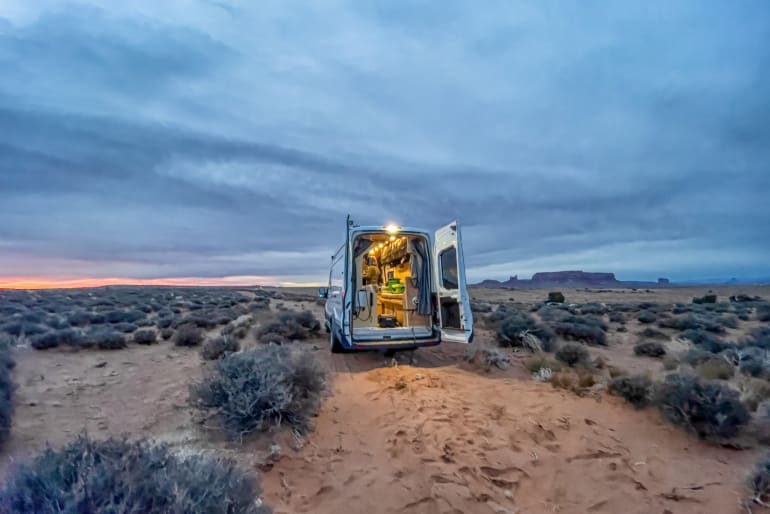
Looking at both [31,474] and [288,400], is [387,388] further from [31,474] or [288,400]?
[31,474]

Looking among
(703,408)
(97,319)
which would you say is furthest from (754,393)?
(97,319)

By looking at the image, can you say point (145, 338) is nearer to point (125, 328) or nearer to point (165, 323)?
point (125, 328)

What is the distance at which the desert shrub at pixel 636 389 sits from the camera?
17.9 feet

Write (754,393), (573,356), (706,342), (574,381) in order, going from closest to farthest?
(754,393) → (574,381) → (573,356) → (706,342)

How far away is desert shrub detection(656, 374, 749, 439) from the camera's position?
448 centimetres

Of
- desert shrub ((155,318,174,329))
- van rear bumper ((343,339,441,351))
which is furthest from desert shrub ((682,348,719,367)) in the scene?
desert shrub ((155,318,174,329))

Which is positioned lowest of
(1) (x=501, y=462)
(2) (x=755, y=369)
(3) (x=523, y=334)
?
(1) (x=501, y=462)

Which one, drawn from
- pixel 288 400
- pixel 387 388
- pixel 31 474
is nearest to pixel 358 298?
pixel 387 388

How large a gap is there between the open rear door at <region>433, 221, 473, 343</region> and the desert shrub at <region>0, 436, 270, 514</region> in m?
5.77

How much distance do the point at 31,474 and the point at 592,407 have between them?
5929mm

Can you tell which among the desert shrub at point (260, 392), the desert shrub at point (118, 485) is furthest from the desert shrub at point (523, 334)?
the desert shrub at point (118, 485)

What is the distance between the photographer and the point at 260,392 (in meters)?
4.61

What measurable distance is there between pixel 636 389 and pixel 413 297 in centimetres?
500

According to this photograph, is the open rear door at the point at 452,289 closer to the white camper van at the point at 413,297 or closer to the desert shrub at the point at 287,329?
the white camper van at the point at 413,297
